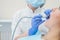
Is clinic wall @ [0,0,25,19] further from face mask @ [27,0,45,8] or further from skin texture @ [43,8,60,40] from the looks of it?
skin texture @ [43,8,60,40]

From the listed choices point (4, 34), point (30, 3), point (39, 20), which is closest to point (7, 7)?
point (4, 34)

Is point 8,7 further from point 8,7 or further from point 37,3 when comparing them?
point 37,3

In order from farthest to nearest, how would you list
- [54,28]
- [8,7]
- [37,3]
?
[8,7] < [37,3] < [54,28]

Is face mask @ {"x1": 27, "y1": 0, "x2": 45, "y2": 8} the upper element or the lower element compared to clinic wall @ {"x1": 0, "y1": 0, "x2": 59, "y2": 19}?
upper

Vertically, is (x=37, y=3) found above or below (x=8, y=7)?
above

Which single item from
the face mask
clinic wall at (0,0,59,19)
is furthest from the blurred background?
the face mask

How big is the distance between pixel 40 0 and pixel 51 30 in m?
0.34

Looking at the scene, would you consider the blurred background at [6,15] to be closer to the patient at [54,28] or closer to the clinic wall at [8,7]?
the clinic wall at [8,7]

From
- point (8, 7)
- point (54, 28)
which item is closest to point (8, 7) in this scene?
point (8, 7)

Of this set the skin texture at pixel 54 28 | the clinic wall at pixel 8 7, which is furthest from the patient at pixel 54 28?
the clinic wall at pixel 8 7

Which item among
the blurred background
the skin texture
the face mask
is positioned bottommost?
the blurred background

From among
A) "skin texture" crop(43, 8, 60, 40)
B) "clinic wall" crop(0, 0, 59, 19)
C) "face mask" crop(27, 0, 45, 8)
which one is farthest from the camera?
"clinic wall" crop(0, 0, 59, 19)

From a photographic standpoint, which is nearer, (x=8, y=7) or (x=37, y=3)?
(x=37, y=3)

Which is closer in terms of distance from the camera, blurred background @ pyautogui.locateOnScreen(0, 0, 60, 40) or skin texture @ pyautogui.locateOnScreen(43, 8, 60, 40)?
skin texture @ pyautogui.locateOnScreen(43, 8, 60, 40)
